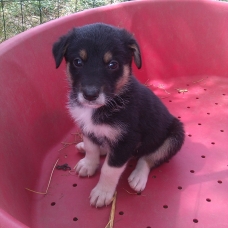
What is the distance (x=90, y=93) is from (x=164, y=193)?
3.80ft

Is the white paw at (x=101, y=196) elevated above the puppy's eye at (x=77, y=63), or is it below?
below

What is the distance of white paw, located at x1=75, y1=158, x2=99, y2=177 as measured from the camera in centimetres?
264

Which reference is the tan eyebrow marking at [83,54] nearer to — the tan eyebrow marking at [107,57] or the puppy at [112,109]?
the puppy at [112,109]

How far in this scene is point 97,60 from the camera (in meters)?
1.95

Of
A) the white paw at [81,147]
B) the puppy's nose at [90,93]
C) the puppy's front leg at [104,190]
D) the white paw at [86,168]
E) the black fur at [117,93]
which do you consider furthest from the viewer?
the white paw at [81,147]

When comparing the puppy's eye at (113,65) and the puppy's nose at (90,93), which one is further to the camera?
the puppy's eye at (113,65)

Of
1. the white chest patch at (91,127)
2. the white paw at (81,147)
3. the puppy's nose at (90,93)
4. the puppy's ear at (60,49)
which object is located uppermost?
the puppy's ear at (60,49)

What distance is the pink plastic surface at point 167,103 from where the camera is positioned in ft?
7.79

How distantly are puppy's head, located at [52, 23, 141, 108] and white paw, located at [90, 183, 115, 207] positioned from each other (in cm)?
68

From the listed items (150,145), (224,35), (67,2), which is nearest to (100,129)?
(150,145)

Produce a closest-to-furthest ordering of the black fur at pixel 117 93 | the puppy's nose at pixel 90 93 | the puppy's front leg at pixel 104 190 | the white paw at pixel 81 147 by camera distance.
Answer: the puppy's nose at pixel 90 93 < the black fur at pixel 117 93 < the puppy's front leg at pixel 104 190 < the white paw at pixel 81 147

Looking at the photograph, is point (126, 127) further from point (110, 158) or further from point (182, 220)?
point (182, 220)

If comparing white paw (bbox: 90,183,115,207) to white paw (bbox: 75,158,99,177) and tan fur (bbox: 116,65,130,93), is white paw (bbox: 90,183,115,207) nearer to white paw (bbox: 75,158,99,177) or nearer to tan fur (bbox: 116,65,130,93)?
white paw (bbox: 75,158,99,177)

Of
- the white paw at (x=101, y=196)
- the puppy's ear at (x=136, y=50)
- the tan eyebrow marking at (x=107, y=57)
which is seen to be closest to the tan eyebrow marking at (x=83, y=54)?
the tan eyebrow marking at (x=107, y=57)
